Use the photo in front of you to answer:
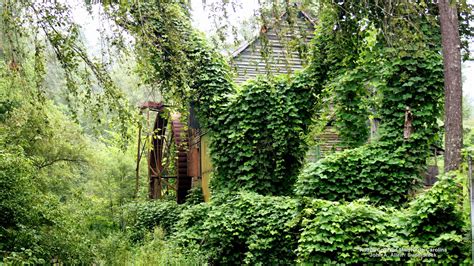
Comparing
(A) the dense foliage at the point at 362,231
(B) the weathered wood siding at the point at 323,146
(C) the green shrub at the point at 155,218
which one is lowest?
(C) the green shrub at the point at 155,218

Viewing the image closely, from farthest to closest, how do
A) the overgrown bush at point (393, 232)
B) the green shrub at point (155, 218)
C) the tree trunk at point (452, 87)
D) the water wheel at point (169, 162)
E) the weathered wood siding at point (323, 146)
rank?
the water wheel at point (169, 162) → the green shrub at point (155, 218) → the weathered wood siding at point (323, 146) → the tree trunk at point (452, 87) → the overgrown bush at point (393, 232)

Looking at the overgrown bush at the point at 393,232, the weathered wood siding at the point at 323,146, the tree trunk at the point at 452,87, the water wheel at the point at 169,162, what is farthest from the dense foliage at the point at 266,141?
the water wheel at the point at 169,162

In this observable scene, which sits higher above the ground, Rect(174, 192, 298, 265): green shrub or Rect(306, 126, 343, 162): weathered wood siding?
Rect(306, 126, 343, 162): weathered wood siding

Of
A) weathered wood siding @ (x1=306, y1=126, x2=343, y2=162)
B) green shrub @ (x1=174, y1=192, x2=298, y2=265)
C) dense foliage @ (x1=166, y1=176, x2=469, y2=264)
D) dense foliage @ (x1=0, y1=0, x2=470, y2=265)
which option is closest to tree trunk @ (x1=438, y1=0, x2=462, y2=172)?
dense foliage @ (x1=0, y1=0, x2=470, y2=265)

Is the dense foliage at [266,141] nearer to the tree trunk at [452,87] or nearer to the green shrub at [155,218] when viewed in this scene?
the green shrub at [155,218]

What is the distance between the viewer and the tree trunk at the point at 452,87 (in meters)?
8.37

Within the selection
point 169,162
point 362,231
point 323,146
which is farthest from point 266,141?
point 169,162

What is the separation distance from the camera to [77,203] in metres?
13.0

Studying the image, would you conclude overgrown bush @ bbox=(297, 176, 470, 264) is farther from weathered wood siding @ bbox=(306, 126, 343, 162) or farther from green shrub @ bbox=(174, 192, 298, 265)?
weathered wood siding @ bbox=(306, 126, 343, 162)

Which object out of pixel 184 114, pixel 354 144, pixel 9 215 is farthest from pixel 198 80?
pixel 9 215

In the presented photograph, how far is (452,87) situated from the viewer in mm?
8352

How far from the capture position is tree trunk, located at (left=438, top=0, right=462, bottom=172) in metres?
8.37

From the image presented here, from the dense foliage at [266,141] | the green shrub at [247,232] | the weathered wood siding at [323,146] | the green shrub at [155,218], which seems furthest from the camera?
the green shrub at [155,218]

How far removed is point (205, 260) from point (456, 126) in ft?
16.3
